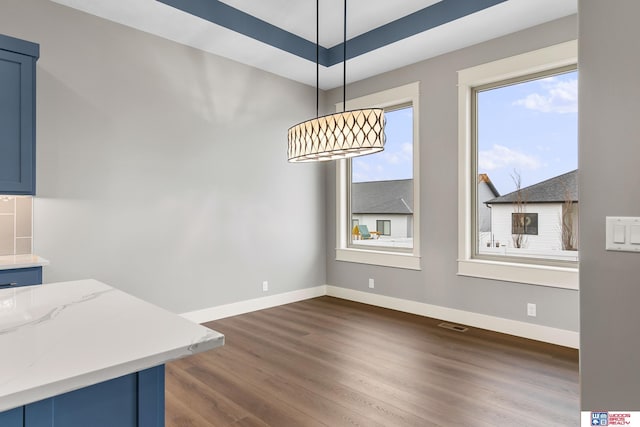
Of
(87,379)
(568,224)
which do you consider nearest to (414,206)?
(568,224)

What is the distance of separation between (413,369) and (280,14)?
3.38 metres

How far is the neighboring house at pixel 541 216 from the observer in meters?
3.39

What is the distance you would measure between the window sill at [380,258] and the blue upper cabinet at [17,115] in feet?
11.2

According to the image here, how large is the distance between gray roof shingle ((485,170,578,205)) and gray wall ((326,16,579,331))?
68 cm

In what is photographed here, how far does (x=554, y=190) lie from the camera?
348cm

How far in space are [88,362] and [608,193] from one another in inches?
60.4

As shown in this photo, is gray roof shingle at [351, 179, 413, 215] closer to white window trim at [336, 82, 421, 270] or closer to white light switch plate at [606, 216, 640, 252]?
white window trim at [336, 82, 421, 270]

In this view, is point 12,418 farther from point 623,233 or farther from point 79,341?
point 623,233

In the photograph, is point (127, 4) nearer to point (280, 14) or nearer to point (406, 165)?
point (280, 14)

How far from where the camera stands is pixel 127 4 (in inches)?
121

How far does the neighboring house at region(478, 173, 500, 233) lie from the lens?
3.87 m

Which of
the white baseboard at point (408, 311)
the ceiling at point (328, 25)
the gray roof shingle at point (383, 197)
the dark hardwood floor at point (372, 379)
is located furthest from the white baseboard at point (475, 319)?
the ceiling at point (328, 25)

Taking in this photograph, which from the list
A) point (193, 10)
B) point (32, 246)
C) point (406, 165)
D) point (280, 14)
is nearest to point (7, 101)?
point (32, 246)
